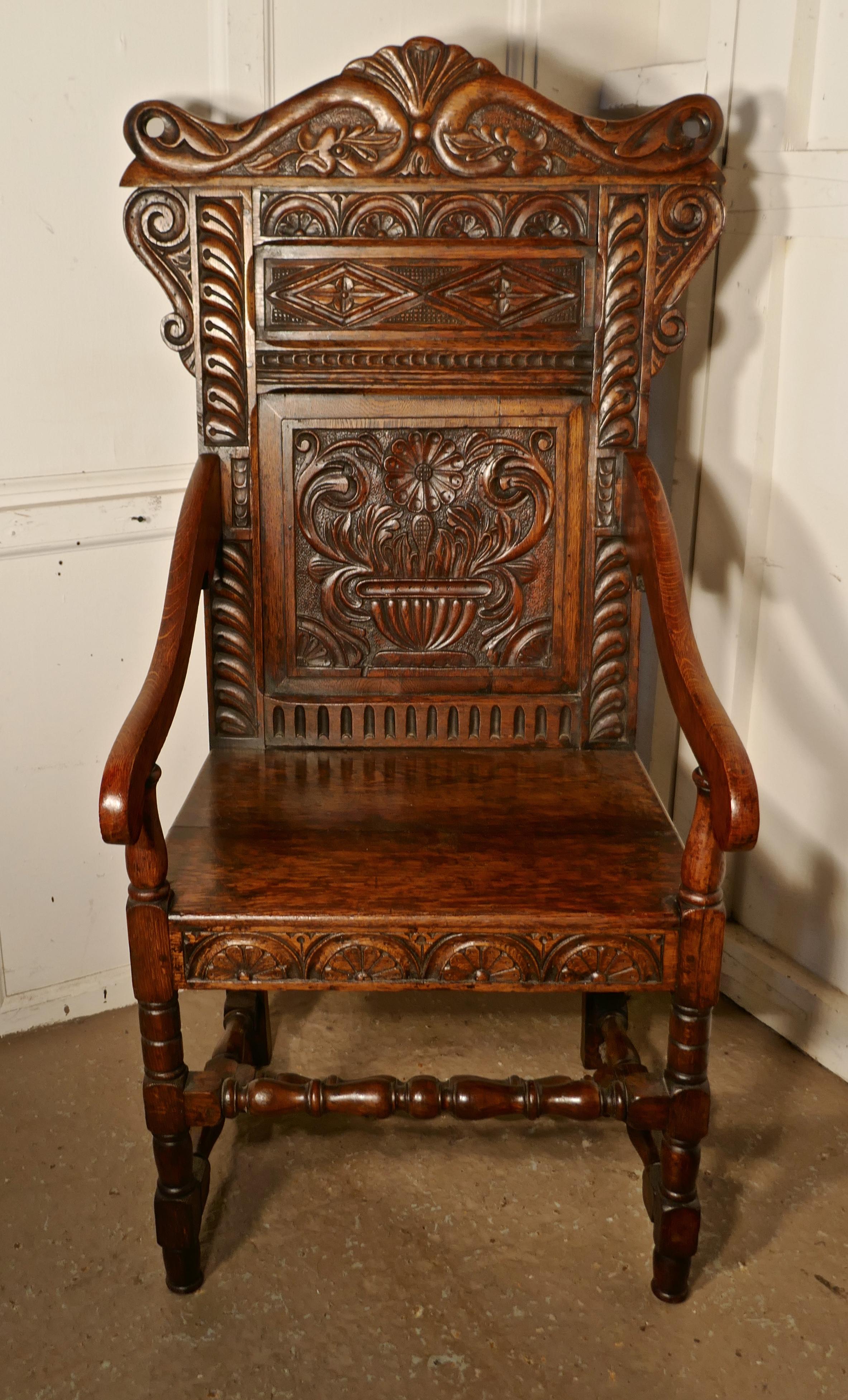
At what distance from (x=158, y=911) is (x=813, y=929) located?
4.31 ft

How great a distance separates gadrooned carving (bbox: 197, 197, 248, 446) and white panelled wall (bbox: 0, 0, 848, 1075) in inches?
12.2

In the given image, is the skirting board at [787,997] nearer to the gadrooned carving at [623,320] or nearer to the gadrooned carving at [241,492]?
the gadrooned carving at [623,320]

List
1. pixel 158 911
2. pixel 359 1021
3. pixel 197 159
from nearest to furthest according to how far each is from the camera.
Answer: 1. pixel 158 911
2. pixel 197 159
3. pixel 359 1021

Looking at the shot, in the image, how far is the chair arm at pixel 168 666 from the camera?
155cm

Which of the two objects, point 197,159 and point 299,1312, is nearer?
point 299,1312

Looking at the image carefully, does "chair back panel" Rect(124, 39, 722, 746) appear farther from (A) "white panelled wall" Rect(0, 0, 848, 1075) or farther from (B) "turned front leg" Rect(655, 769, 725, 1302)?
(B) "turned front leg" Rect(655, 769, 725, 1302)

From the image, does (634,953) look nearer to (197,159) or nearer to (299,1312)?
(299,1312)

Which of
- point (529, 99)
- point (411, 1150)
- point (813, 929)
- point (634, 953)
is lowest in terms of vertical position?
point (411, 1150)

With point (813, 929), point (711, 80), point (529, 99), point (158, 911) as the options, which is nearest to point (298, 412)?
point (529, 99)

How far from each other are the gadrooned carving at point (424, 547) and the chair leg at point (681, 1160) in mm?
699

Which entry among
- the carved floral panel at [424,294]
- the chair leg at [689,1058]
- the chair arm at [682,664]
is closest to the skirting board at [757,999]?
the chair leg at [689,1058]

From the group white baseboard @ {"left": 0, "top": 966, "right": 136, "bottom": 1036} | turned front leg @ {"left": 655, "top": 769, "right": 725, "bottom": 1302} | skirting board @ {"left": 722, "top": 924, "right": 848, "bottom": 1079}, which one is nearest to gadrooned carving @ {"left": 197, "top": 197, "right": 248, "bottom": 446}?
turned front leg @ {"left": 655, "top": 769, "right": 725, "bottom": 1302}

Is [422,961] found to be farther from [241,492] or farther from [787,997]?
[787,997]

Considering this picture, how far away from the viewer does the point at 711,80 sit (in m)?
2.32
